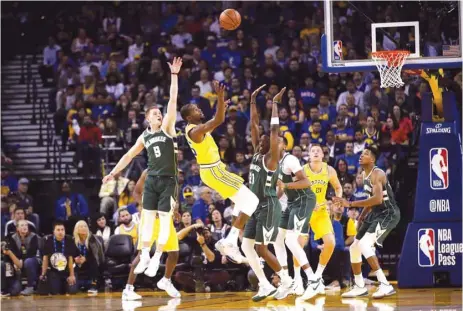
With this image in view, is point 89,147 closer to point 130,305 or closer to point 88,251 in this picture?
point 88,251

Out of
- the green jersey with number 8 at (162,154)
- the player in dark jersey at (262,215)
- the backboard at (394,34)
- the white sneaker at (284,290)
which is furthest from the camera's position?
the backboard at (394,34)

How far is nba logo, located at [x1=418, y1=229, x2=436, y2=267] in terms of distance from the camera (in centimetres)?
1439

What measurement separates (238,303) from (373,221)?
2188 millimetres

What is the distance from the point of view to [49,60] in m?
22.6

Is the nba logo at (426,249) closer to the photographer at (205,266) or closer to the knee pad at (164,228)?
the photographer at (205,266)

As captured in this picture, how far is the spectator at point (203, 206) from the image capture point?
1672 cm

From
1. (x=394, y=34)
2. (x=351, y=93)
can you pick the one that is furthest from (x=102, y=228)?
(x=394, y=34)

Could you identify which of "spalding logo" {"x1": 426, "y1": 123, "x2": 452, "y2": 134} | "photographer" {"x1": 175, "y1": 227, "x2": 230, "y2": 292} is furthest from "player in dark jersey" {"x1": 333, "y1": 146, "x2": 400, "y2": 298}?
"photographer" {"x1": 175, "y1": 227, "x2": 230, "y2": 292}

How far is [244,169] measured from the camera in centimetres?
1766

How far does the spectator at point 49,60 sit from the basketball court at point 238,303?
9145 millimetres

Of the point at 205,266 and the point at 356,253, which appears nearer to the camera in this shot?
the point at 356,253

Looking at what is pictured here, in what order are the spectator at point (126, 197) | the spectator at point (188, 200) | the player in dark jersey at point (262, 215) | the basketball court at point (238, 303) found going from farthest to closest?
the spectator at point (126, 197) → the spectator at point (188, 200) → the player in dark jersey at point (262, 215) → the basketball court at point (238, 303)

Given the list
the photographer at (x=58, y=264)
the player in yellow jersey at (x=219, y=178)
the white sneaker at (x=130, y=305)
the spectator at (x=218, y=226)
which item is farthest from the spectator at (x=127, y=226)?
the player in yellow jersey at (x=219, y=178)

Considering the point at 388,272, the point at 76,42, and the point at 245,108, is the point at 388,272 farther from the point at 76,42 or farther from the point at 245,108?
the point at 76,42
